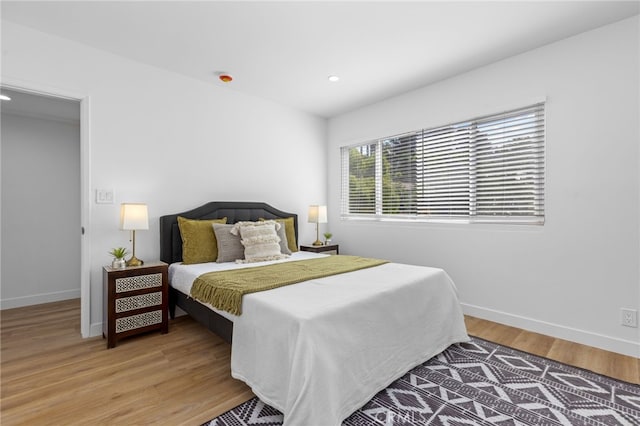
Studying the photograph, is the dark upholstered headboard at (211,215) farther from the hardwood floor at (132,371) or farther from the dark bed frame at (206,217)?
the hardwood floor at (132,371)

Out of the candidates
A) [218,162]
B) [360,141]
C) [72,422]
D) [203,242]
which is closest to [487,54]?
[360,141]

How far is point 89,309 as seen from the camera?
280cm

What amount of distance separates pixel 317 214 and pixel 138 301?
238 centimetres

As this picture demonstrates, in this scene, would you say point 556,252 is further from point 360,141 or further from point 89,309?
point 89,309

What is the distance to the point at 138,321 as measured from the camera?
2.68 m

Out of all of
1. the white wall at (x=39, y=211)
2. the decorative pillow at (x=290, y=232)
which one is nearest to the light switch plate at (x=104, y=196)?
the white wall at (x=39, y=211)

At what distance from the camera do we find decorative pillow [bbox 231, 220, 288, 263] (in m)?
3.15

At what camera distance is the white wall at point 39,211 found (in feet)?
11.7

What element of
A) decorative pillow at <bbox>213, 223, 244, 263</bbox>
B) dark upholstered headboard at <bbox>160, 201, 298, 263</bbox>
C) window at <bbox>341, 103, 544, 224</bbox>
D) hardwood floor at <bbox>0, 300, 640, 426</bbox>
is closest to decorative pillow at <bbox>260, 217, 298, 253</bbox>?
dark upholstered headboard at <bbox>160, 201, 298, 263</bbox>

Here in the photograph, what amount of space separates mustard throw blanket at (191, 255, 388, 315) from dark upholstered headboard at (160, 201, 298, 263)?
0.89 meters

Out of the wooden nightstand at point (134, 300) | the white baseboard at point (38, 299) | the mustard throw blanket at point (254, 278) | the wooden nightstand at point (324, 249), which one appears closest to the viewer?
the mustard throw blanket at point (254, 278)

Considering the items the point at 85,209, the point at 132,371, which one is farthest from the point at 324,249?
the point at 85,209

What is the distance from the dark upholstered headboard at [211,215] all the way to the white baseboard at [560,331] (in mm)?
2490

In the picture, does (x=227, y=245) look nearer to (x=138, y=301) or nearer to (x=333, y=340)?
(x=138, y=301)
